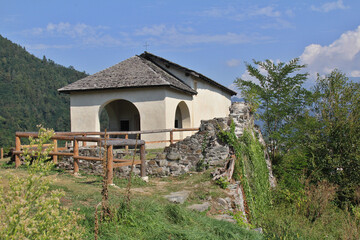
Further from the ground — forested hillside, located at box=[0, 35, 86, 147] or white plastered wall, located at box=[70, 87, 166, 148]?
forested hillside, located at box=[0, 35, 86, 147]

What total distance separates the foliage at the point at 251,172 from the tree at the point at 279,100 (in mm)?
3761

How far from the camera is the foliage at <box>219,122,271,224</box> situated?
836 centimetres

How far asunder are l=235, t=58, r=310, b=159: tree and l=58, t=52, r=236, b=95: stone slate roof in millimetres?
4329

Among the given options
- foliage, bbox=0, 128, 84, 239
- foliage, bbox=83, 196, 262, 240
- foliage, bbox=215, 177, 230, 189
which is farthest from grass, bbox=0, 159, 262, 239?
foliage, bbox=215, 177, 230, 189

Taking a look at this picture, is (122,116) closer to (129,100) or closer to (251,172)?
(129,100)

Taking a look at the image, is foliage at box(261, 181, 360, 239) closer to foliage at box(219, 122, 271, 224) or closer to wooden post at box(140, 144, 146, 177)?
foliage at box(219, 122, 271, 224)

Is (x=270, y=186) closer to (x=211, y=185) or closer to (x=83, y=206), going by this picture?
(x=211, y=185)

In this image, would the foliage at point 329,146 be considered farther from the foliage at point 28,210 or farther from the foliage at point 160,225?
the foliage at point 28,210

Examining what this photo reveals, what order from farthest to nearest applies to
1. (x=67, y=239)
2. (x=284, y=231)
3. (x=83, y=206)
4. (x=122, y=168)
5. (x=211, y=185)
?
(x=122, y=168)
(x=211, y=185)
(x=284, y=231)
(x=83, y=206)
(x=67, y=239)

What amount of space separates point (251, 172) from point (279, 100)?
630 cm

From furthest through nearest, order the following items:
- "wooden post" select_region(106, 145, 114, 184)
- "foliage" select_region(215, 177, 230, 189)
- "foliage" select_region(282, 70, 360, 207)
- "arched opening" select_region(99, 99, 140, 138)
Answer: "arched opening" select_region(99, 99, 140, 138) → "foliage" select_region(282, 70, 360, 207) → "foliage" select_region(215, 177, 230, 189) → "wooden post" select_region(106, 145, 114, 184)

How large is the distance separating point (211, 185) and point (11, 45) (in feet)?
235

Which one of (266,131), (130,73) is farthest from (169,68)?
(266,131)

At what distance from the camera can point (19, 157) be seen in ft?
31.2
